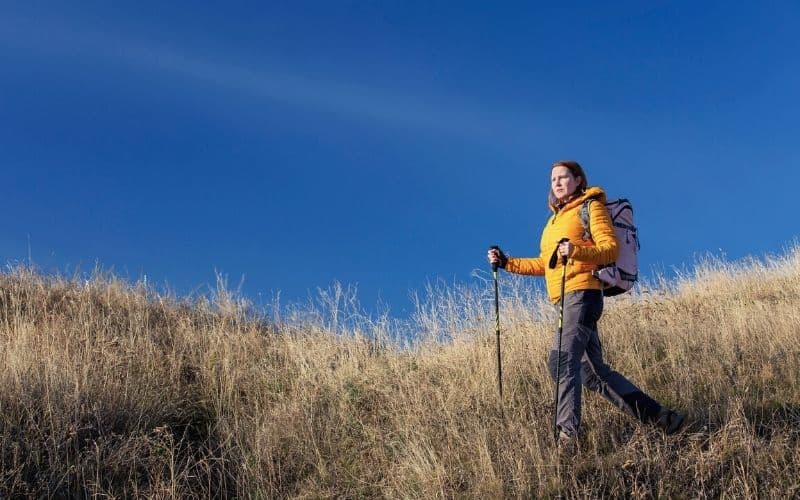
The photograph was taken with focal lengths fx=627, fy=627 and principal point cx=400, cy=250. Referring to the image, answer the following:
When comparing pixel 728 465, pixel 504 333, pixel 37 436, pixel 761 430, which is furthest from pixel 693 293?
pixel 37 436

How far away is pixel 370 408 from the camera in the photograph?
6.27 meters

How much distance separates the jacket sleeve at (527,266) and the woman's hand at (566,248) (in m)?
0.79

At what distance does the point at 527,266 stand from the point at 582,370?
943 millimetres

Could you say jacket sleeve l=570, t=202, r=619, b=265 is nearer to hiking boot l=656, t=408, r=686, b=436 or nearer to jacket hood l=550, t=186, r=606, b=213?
jacket hood l=550, t=186, r=606, b=213

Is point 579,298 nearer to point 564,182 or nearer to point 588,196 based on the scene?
point 588,196

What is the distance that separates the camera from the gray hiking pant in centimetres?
451

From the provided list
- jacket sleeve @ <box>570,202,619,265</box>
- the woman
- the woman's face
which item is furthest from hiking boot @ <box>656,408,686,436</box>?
the woman's face

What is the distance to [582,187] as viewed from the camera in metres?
4.79

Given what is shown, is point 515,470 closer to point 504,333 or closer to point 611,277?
point 611,277

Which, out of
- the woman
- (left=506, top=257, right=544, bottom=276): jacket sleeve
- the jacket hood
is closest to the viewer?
the woman

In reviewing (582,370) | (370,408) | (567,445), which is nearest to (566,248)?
(582,370)

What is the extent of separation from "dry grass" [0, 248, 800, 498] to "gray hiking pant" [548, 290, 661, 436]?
287 mm

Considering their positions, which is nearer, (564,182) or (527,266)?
(564,182)

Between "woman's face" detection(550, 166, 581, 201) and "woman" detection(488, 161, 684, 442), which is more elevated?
"woman's face" detection(550, 166, 581, 201)
